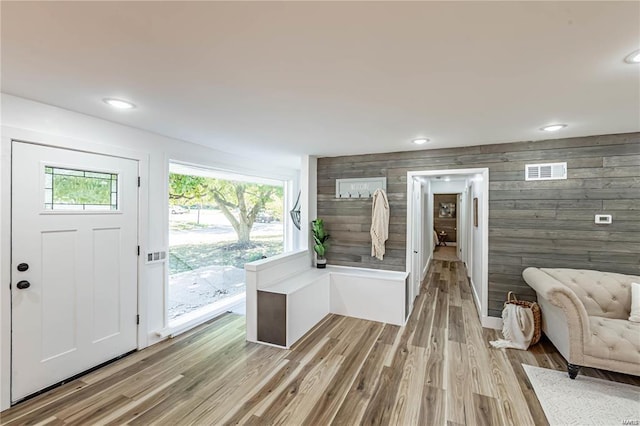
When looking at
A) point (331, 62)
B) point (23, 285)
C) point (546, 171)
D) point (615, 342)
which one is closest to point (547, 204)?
point (546, 171)

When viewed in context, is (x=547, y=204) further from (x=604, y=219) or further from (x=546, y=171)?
(x=604, y=219)

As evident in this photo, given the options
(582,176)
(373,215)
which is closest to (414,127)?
(373,215)

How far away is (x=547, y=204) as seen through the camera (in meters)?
3.35

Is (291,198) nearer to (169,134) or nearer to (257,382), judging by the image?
(169,134)

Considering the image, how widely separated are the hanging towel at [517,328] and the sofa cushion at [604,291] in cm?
51

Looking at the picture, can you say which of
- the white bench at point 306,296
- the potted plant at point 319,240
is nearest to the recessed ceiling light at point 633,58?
the white bench at point 306,296

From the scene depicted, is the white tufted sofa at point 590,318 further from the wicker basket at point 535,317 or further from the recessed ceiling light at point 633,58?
the recessed ceiling light at point 633,58

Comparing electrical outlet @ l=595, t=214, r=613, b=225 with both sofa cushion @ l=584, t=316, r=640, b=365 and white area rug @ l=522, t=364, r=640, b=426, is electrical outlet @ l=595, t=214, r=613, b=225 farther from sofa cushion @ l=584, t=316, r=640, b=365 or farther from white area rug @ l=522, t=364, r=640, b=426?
white area rug @ l=522, t=364, r=640, b=426

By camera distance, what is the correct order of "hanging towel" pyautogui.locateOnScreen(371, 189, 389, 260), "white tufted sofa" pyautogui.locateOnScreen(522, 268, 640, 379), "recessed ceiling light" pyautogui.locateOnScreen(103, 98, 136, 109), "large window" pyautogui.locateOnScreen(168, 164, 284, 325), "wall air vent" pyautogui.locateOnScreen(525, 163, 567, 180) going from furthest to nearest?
1. "hanging towel" pyautogui.locateOnScreen(371, 189, 389, 260)
2. "large window" pyautogui.locateOnScreen(168, 164, 284, 325)
3. "wall air vent" pyautogui.locateOnScreen(525, 163, 567, 180)
4. "white tufted sofa" pyautogui.locateOnScreen(522, 268, 640, 379)
5. "recessed ceiling light" pyautogui.locateOnScreen(103, 98, 136, 109)

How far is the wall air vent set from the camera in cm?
329

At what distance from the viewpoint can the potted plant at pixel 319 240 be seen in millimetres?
4359

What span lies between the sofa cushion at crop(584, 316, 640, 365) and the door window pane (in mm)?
4491

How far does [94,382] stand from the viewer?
2.48m

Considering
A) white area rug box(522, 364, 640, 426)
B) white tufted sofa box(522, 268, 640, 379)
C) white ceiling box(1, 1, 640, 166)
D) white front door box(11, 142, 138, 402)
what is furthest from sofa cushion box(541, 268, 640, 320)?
white front door box(11, 142, 138, 402)
